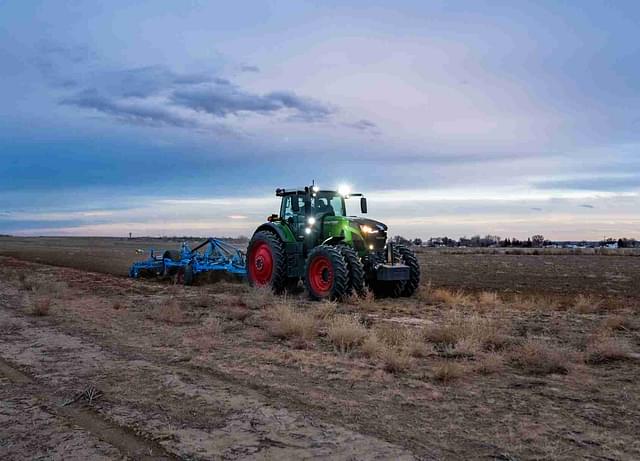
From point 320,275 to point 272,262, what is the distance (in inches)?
84.7

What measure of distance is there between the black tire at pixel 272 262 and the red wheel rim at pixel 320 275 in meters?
1.52

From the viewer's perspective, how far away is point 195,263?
749 inches

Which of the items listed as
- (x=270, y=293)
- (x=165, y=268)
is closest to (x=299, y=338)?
(x=270, y=293)

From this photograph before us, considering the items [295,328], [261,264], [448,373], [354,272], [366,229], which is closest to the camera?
[448,373]

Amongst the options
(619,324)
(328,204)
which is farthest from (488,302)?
(328,204)

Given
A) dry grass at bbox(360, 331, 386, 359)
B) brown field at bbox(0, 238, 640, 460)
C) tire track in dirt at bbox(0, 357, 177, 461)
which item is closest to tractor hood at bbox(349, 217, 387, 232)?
brown field at bbox(0, 238, 640, 460)

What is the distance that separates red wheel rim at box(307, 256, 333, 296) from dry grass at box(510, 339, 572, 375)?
22.0 ft

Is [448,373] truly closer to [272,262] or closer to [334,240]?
[334,240]

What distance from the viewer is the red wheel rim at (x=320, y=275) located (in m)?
14.0

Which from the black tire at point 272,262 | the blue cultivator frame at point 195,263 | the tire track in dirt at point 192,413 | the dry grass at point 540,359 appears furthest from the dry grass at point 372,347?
the blue cultivator frame at point 195,263

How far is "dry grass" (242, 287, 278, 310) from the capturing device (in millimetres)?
13430

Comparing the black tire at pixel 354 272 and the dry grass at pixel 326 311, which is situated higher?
the black tire at pixel 354 272

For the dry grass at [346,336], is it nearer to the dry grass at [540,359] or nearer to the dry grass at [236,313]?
the dry grass at [540,359]

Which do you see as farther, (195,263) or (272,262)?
(195,263)
